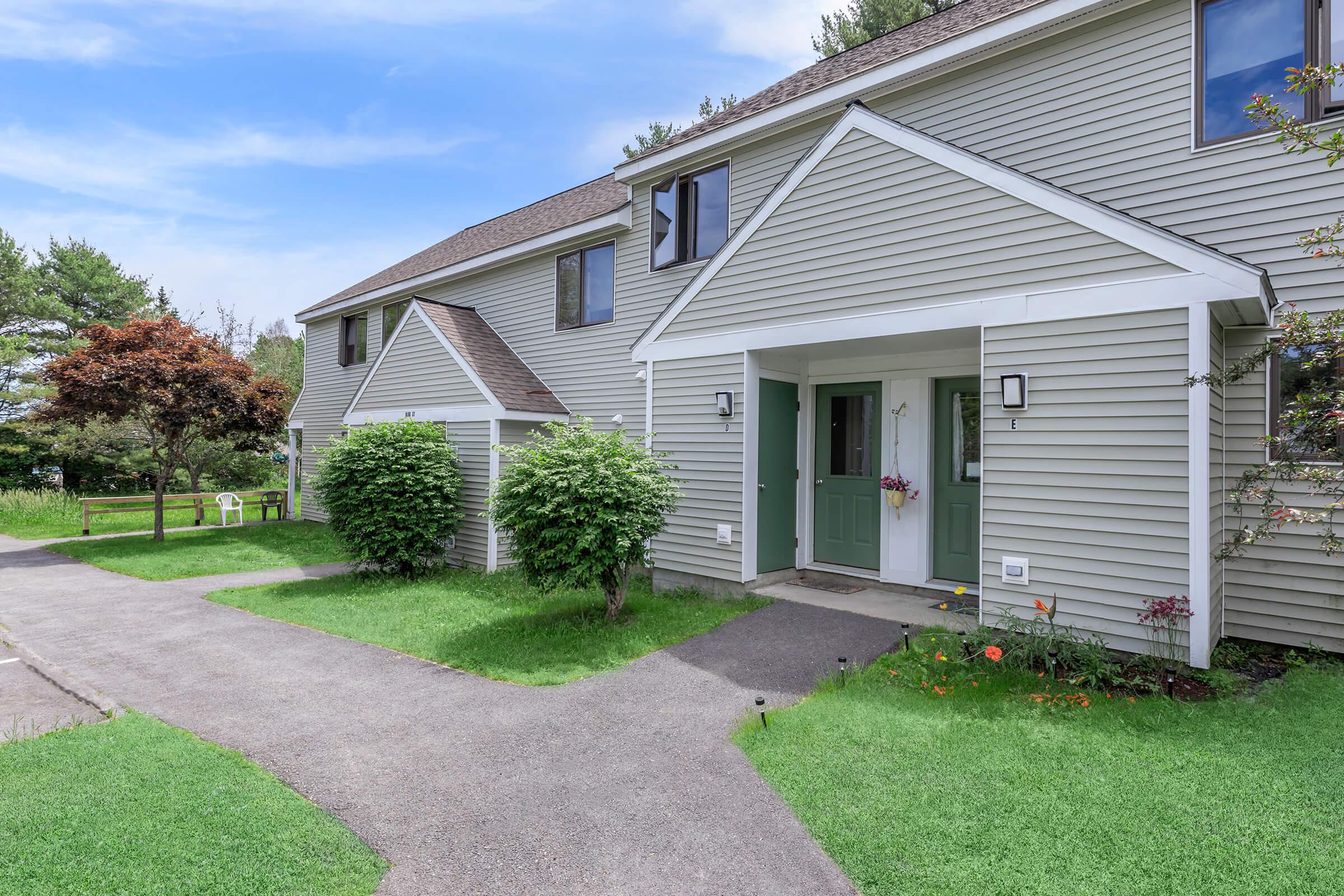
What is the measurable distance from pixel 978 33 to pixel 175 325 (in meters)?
15.9

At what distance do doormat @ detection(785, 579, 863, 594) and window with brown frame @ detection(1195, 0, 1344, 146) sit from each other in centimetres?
545

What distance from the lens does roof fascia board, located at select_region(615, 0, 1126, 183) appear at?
6.53m

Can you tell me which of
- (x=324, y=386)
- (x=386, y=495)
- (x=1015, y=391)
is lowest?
(x=386, y=495)

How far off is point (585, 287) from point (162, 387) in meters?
9.08

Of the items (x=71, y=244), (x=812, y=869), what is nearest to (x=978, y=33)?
(x=812, y=869)

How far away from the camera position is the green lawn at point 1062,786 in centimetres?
274

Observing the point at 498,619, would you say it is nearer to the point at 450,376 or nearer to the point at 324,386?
the point at 450,376

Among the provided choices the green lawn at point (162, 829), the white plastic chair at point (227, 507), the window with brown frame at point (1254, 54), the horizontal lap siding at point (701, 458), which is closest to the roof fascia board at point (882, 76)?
the window with brown frame at point (1254, 54)

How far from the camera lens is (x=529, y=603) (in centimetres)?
815

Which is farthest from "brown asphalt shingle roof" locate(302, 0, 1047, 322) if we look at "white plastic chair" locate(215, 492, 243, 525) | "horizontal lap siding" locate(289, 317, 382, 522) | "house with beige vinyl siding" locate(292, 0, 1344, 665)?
"white plastic chair" locate(215, 492, 243, 525)

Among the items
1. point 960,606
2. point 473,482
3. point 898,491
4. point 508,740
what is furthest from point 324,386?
point 960,606

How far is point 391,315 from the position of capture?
51.8ft

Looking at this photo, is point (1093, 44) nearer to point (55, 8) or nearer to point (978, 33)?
point (978, 33)

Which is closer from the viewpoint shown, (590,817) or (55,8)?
(590,817)
